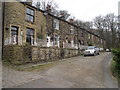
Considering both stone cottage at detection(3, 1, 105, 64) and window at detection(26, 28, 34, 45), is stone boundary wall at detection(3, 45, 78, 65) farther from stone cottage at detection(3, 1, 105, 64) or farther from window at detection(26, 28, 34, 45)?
window at detection(26, 28, 34, 45)

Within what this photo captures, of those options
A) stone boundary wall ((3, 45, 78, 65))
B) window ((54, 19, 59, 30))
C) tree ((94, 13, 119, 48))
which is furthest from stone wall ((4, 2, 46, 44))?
tree ((94, 13, 119, 48))

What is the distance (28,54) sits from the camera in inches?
636

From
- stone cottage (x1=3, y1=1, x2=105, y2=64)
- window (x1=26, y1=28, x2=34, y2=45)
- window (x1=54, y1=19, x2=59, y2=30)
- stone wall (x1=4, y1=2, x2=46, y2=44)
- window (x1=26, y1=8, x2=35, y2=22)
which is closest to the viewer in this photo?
stone cottage (x1=3, y1=1, x2=105, y2=64)

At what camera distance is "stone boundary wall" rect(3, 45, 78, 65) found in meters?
14.8

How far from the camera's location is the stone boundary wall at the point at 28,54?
14805mm

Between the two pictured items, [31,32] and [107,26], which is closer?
[31,32]

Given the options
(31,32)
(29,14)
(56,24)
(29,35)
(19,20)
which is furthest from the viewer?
(56,24)

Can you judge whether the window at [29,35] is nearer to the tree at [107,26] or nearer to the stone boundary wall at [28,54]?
the stone boundary wall at [28,54]

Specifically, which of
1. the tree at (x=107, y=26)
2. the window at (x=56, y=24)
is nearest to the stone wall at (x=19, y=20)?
the window at (x=56, y=24)

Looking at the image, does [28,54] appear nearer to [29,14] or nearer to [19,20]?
[19,20]

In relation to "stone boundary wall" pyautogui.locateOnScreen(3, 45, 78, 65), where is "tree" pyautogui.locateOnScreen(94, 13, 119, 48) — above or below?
above

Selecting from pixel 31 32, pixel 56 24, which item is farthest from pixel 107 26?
pixel 31 32

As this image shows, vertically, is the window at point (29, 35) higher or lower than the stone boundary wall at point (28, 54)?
higher

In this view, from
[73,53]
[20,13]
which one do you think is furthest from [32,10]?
[73,53]
